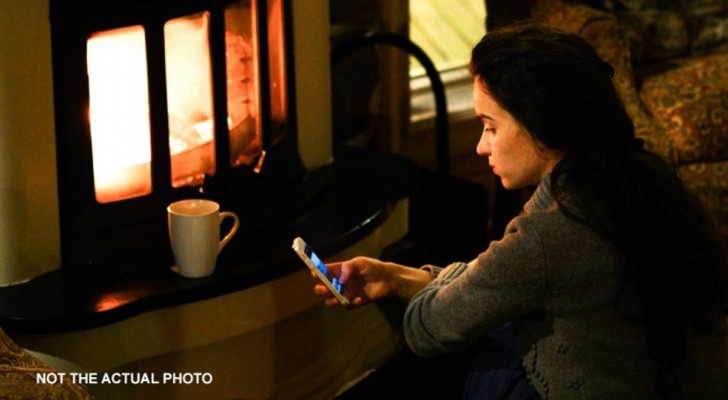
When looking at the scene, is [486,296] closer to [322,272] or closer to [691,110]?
[322,272]

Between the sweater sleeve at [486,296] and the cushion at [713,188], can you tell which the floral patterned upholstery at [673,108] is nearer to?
the cushion at [713,188]

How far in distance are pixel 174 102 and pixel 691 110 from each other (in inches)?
50.8

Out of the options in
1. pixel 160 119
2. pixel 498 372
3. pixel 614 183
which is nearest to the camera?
pixel 614 183

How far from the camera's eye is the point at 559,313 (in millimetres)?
1489

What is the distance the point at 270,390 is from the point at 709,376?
93cm

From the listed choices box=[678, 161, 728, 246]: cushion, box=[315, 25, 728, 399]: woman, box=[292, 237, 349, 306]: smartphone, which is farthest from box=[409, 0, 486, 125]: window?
box=[315, 25, 728, 399]: woman

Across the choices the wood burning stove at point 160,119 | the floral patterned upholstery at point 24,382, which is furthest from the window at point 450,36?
the floral patterned upholstery at point 24,382

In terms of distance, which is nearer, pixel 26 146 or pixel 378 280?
pixel 378 280

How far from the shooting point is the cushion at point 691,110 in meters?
2.69

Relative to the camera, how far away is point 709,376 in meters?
1.53

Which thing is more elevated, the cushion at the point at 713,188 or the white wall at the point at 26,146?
the white wall at the point at 26,146

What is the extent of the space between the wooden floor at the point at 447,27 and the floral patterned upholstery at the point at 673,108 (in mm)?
938

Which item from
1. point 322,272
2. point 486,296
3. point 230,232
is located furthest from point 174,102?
point 486,296

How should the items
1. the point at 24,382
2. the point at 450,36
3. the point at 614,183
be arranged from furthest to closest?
the point at 450,36
the point at 614,183
the point at 24,382
